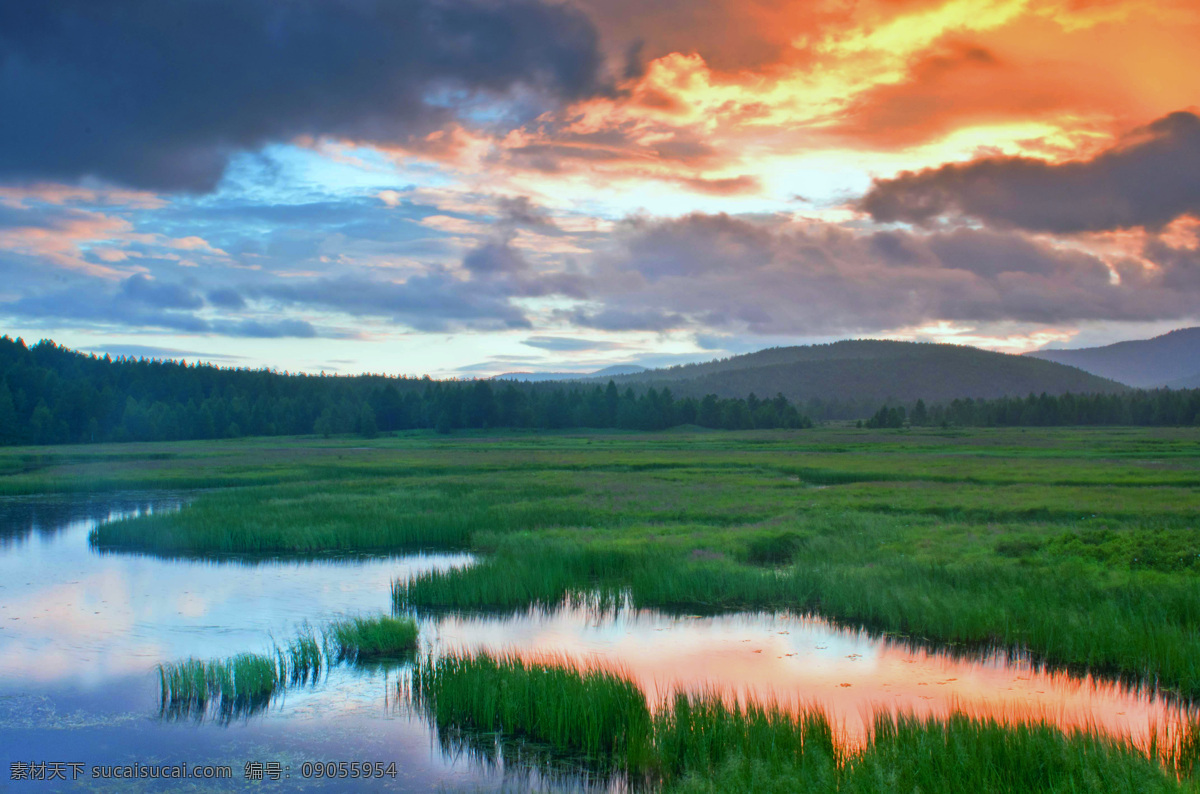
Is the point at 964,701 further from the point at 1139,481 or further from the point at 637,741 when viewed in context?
the point at 1139,481

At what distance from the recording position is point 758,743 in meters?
9.97

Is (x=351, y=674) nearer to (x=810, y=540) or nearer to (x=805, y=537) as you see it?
(x=810, y=540)

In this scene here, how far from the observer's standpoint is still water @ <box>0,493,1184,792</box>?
36.2 ft

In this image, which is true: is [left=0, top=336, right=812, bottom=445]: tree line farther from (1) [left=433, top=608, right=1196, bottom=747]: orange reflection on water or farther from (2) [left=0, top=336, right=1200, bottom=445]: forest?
(1) [left=433, top=608, right=1196, bottom=747]: orange reflection on water

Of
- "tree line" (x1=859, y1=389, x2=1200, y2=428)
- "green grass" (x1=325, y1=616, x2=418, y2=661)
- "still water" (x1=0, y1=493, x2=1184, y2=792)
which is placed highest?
"tree line" (x1=859, y1=389, x2=1200, y2=428)

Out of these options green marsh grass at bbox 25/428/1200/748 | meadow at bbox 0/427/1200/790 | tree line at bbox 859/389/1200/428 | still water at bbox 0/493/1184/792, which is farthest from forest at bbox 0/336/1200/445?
still water at bbox 0/493/1184/792

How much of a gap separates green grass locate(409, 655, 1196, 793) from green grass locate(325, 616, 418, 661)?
2598 millimetres

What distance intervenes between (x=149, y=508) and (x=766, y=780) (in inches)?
1535

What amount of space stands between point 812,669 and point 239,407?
439 feet

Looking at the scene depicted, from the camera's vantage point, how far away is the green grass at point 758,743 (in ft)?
28.2

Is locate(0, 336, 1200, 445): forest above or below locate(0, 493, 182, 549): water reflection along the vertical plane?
above

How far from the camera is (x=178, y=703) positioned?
503 inches

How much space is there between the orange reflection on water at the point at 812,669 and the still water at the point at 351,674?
5 centimetres

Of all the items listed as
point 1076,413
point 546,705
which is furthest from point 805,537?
point 1076,413
